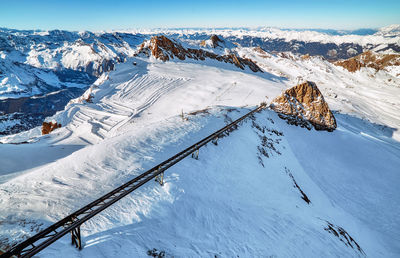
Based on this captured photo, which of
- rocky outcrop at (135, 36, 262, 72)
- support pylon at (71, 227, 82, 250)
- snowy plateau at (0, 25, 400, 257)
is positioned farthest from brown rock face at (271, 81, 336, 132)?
rocky outcrop at (135, 36, 262, 72)

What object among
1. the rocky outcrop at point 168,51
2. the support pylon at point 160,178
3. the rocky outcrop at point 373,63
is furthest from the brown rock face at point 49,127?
the rocky outcrop at point 373,63

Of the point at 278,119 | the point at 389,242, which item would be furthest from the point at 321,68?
the point at 389,242

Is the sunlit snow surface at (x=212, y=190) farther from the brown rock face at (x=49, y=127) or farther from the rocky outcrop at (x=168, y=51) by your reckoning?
the rocky outcrop at (x=168, y=51)

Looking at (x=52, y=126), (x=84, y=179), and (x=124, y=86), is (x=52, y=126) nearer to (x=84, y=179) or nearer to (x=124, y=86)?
(x=124, y=86)

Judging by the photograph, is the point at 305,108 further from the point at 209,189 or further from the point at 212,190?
the point at 209,189

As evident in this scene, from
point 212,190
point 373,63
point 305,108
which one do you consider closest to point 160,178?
point 212,190

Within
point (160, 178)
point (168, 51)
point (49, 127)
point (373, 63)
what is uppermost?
point (373, 63)
